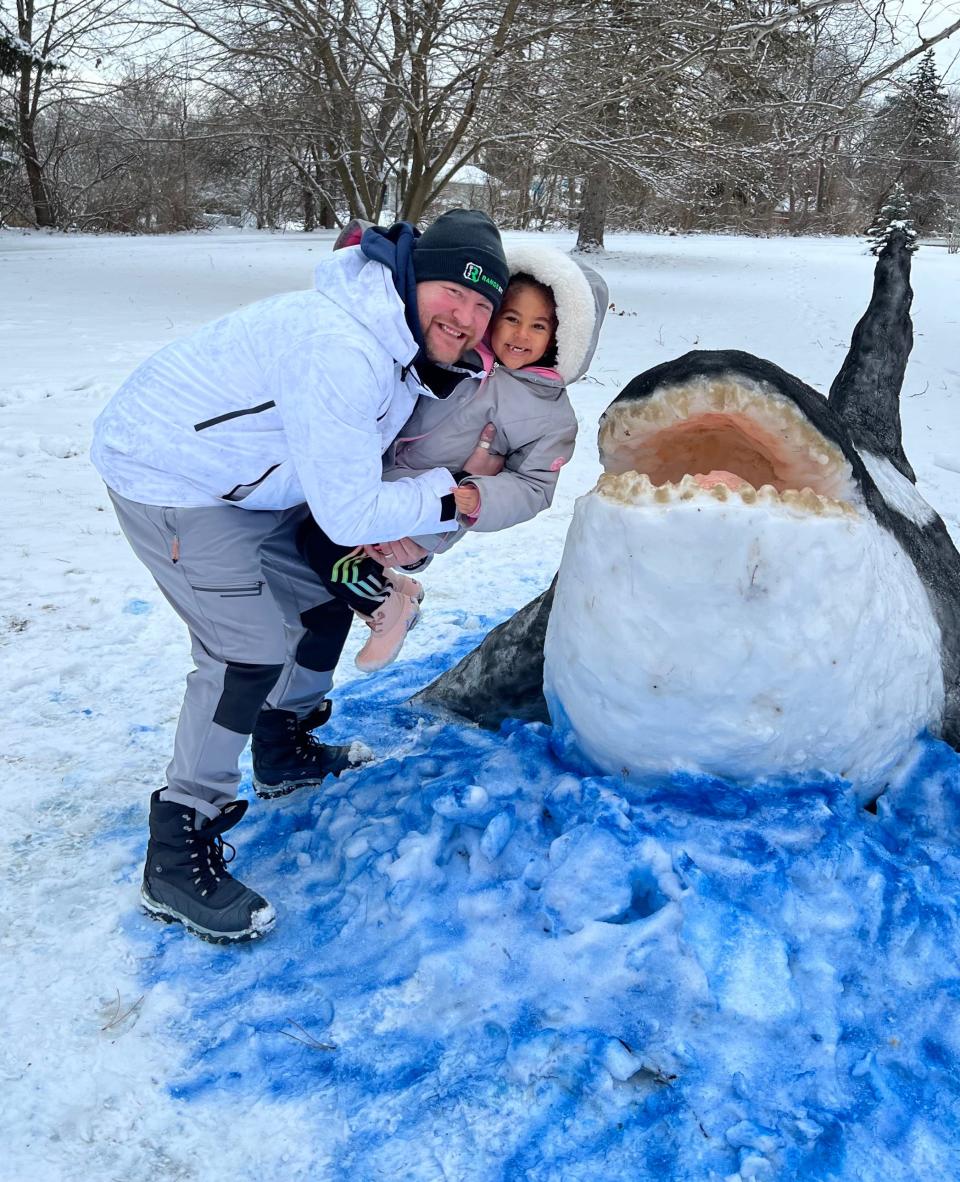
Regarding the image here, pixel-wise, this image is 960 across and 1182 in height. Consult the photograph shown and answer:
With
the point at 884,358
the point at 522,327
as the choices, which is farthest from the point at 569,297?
the point at 884,358

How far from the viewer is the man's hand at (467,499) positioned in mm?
2064

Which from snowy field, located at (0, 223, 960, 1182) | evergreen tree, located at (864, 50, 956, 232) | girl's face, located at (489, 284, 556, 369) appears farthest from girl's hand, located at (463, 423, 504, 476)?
evergreen tree, located at (864, 50, 956, 232)

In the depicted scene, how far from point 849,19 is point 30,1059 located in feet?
29.1

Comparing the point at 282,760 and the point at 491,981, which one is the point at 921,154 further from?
the point at 491,981

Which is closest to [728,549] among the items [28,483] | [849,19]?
[28,483]

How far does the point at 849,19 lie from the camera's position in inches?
301

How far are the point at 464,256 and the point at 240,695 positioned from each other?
1.04 meters

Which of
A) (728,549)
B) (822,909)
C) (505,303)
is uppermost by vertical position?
(505,303)

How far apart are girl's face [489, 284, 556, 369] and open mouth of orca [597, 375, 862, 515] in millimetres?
406

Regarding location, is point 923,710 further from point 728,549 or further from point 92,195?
point 92,195

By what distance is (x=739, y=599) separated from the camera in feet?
5.73

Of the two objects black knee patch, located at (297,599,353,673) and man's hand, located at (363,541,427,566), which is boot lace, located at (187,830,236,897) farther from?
man's hand, located at (363,541,427,566)

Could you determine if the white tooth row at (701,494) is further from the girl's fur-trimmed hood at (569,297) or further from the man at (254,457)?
the girl's fur-trimmed hood at (569,297)

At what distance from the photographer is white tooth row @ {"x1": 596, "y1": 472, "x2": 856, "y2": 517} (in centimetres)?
167
